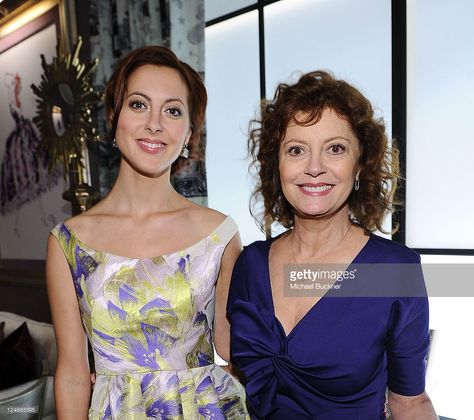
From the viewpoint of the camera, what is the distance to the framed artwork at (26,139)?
404cm

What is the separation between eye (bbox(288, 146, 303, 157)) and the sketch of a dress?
132 inches

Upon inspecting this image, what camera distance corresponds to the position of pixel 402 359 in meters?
1.11

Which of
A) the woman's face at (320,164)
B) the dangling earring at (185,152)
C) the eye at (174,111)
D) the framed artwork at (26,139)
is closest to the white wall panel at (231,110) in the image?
the framed artwork at (26,139)

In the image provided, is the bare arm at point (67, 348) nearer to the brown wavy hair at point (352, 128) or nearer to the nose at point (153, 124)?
the nose at point (153, 124)

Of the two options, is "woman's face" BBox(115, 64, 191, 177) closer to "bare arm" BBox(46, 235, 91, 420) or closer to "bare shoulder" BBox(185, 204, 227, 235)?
"bare shoulder" BBox(185, 204, 227, 235)

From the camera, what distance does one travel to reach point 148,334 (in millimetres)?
1366

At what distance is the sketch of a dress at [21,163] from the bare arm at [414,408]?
3594mm

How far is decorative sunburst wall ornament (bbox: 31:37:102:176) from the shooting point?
3535 millimetres

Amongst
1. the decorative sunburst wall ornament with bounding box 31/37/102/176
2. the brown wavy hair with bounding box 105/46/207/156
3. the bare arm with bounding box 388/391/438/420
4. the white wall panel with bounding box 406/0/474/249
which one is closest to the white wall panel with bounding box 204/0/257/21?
the decorative sunburst wall ornament with bounding box 31/37/102/176

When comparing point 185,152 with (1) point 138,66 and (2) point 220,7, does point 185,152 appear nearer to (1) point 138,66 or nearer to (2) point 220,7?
(1) point 138,66

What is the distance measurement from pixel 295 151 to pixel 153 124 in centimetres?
43

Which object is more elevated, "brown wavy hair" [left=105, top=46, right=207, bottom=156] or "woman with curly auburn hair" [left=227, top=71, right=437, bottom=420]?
"brown wavy hair" [left=105, top=46, right=207, bottom=156]

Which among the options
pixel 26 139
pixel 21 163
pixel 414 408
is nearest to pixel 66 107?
pixel 26 139

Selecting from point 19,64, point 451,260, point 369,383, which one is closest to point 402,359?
point 369,383
